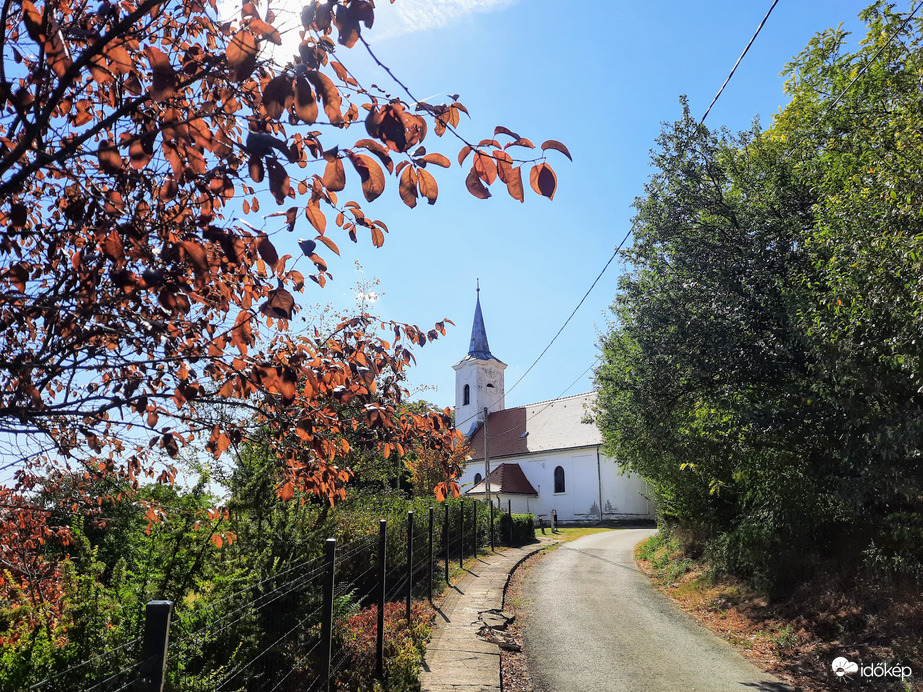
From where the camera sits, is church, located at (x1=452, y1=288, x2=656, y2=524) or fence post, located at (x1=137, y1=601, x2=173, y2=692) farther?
church, located at (x1=452, y1=288, x2=656, y2=524)

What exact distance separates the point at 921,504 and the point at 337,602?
25.5ft

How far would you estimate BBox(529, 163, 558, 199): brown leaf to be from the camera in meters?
1.87

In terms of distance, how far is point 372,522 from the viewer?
32.5ft

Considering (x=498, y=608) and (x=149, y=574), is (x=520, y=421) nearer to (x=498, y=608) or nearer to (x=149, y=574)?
(x=498, y=608)

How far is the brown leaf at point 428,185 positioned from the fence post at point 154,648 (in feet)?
5.44

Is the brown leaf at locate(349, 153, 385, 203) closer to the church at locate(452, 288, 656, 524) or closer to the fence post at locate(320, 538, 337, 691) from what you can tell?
the fence post at locate(320, 538, 337, 691)

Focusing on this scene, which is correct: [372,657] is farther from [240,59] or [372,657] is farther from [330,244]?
[240,59]

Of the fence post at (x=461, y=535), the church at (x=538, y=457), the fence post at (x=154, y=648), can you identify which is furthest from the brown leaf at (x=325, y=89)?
the church at (x=538, y=457)

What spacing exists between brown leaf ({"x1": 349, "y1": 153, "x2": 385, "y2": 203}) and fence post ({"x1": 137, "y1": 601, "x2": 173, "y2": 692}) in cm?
156

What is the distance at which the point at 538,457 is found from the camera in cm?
4497

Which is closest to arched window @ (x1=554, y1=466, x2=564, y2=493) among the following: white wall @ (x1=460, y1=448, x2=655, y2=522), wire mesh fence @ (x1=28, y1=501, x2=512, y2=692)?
white wall @ (x1=460, y1=448, x2=655, y2=522)

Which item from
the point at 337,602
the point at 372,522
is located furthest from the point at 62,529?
the point at 372,522

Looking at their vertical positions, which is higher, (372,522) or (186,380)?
(186,380)

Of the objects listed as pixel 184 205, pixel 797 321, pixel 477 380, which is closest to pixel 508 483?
pixel 477 380
